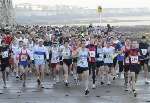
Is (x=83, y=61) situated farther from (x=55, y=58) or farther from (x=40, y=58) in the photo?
(x=55, y=58)

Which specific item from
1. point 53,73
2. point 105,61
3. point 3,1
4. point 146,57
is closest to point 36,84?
point 53,73

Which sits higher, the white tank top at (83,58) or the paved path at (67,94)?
the white tank top at (83,58)

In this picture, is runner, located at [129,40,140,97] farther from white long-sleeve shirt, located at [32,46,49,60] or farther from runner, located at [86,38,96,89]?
white long-sleeve shirt, located at [32,46,49,60]

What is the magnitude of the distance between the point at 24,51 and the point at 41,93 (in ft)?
7.20

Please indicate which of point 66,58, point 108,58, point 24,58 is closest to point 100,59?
point 108,58

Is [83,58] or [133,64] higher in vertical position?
[83,58]

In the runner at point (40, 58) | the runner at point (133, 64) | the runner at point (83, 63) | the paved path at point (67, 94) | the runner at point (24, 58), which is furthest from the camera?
the runner at point (24, 58)

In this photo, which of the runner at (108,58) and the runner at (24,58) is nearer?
the runner at (24,58)

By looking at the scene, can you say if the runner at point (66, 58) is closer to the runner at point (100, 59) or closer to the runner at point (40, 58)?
the runner at point (40, 58)

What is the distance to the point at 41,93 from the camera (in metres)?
23.4

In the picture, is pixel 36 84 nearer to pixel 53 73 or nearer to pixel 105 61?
pixel 53 73

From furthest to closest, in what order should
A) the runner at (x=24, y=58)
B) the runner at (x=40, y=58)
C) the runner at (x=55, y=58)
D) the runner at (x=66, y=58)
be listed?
the runner at (x=55, y=58)
the runner at (x=66, y=58)
the runner at (x=24, y=58)
the runner at (x=40, y=58)

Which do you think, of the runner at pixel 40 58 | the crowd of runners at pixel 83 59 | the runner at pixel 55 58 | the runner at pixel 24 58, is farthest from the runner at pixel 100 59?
the runner at pixel 24 58

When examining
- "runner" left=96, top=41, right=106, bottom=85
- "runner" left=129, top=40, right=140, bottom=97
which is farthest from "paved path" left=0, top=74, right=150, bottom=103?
"runner" left=96, top=41, right=106, bottom=85
